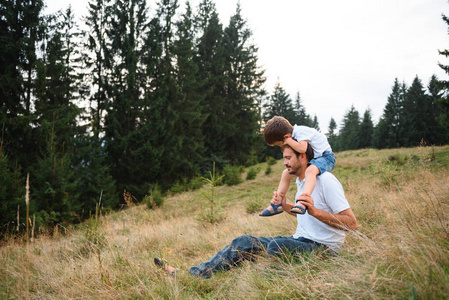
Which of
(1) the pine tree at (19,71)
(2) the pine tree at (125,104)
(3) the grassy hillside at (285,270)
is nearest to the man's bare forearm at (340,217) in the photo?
(3) the grassy hillside at (285,270)

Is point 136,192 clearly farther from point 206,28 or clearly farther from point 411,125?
point 411,125

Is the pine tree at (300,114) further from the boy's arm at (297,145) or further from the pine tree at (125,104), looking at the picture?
the boy's arm at (297,145)

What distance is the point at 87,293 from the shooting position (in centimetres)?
221

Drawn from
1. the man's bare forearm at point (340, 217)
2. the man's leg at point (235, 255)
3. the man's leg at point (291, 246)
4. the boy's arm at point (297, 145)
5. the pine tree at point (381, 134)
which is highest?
the pine tree at point (381, 134)

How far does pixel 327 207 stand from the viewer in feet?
7.27

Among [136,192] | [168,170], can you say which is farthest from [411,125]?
[136,192]

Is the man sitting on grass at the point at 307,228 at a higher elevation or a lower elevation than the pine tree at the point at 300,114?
lower

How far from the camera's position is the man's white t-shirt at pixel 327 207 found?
83.2 inches

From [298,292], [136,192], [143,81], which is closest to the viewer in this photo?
[298,292]

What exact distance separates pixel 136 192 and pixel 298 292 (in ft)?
49.8

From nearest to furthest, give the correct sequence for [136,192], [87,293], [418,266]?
[418,266] < [87,293] < [136,192]

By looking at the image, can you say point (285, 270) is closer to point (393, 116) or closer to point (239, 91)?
point (239, 91)

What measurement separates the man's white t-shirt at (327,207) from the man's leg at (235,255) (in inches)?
16.5

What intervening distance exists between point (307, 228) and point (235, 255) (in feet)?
2.54
